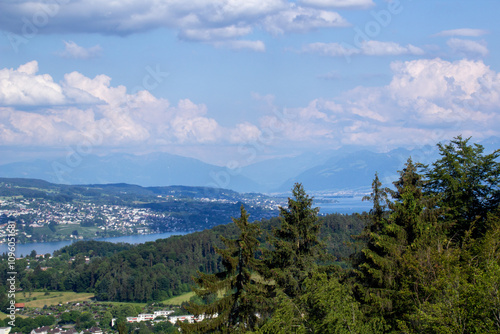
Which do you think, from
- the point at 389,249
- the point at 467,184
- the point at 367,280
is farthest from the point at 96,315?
the point at 389,249

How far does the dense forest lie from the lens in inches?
367

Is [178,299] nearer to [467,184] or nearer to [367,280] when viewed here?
[467,184]

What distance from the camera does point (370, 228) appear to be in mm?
15633

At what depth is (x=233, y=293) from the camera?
42.8ft

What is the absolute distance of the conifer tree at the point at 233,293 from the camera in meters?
12.7

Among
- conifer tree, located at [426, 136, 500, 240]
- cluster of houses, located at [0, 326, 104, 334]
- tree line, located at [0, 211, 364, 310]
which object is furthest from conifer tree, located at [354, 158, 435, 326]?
tree line, located at [0, 211, 364, 310]

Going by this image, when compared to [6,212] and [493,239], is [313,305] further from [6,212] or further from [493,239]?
[6,212]

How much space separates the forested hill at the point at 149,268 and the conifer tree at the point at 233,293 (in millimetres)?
56954

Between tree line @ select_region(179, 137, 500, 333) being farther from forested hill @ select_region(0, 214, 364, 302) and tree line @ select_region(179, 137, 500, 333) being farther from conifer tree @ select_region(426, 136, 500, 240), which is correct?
forested hill @ select_region(0, 214, 364, 302)

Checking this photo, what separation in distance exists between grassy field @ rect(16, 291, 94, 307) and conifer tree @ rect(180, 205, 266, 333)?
6551 centimetres

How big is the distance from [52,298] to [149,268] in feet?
59.6

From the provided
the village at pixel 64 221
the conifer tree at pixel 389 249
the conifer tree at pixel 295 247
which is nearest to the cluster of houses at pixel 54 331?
the conifer tree at pixel 295 247

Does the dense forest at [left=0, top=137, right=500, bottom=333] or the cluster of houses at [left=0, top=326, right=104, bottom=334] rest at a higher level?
the dense forest at [left=0, top=137, right=500, bottom=333]

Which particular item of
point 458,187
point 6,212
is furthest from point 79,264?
point 458,187
